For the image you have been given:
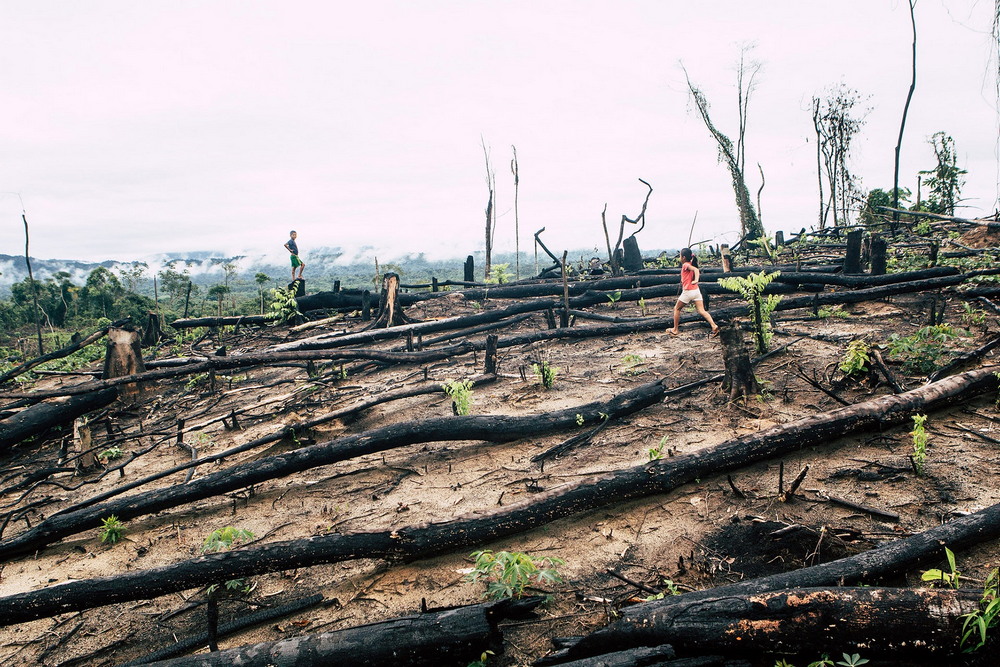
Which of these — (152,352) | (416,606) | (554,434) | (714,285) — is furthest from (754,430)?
(152,352)

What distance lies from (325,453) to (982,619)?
4624mm

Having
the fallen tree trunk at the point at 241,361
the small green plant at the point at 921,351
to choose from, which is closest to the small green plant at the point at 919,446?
the small green plant at the point at 921,351

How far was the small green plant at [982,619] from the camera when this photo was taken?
2.15 metres

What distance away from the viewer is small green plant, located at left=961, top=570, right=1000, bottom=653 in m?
2.15

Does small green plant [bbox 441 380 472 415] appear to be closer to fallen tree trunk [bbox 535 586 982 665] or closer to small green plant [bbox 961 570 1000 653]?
fallen tree trunk [bbox 535 586 982 665]

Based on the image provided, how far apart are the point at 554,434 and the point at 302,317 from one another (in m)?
9.84

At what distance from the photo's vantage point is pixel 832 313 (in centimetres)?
887

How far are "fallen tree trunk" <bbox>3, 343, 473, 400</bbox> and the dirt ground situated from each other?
0.64 metres

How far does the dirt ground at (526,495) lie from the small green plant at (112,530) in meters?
0.11

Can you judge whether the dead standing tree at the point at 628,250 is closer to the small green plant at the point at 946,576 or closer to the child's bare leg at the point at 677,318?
the child's bare leg at the point at 677,318

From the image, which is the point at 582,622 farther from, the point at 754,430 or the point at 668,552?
the point at 754,430

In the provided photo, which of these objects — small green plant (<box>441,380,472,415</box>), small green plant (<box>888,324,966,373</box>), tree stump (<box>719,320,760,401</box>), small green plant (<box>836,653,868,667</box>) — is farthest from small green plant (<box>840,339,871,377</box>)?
small green plant (<box>441,380,472,415</box>)

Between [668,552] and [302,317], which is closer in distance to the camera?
[668,552]

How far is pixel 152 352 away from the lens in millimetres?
12148
